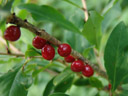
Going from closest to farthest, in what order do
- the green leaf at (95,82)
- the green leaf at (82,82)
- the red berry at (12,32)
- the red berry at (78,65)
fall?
the red berry at (12,32), the red berry at (78,65), the green leaf at (95,82), the green leaf at (82,82)

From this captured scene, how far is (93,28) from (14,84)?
1.65 feet

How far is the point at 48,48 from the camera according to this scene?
0.94m

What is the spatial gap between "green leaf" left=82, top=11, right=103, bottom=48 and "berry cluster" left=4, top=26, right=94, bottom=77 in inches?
5.5

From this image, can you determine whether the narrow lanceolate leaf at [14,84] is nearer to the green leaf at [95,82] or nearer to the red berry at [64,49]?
the red berry at [64,49]

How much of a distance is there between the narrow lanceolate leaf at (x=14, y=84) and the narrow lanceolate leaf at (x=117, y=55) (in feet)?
1.46

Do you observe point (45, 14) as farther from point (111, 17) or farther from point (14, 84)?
point (111, 17)

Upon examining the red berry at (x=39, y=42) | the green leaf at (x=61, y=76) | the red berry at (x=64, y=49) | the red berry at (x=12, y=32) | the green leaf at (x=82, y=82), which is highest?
the red berry at (x=12, y=32)

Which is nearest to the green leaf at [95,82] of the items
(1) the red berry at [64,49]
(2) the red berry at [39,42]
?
(1) the red berry at [64,49]

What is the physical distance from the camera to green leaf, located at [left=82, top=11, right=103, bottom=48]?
980 millimetres

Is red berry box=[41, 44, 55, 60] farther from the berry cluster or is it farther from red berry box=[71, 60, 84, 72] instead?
red berry box=[71, 60, 84, 72]

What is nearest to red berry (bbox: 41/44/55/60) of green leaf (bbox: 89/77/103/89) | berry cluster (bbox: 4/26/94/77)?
berry cluster (bbox: 4/26/94/77)

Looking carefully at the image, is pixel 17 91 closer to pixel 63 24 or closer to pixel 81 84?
pixel 63 24

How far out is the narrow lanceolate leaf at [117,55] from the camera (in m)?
1.01

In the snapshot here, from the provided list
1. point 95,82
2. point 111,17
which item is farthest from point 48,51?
point 111,17
